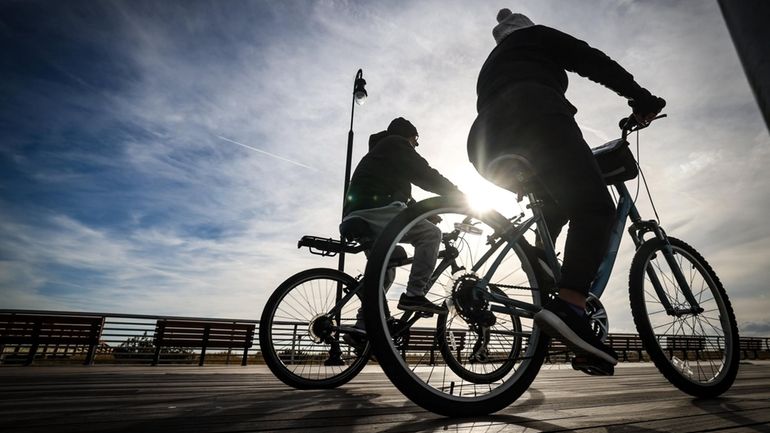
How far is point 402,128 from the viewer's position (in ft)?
11.7

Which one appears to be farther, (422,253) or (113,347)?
(113,347)

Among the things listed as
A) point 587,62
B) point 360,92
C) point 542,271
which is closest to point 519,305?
point 542,271

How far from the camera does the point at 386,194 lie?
3.04 m

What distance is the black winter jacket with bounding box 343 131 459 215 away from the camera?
9.61ft

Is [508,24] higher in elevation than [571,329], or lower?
higher

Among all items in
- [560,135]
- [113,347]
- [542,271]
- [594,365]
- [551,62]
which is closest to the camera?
[594,365]

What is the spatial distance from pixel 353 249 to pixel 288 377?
3.53 feet

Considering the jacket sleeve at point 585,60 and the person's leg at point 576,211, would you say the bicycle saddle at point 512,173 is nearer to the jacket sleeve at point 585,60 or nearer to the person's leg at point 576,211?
the person's leg at point 576,211

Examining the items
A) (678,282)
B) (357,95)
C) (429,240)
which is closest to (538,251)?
(429,240)

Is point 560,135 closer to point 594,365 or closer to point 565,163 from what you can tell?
point 565,163

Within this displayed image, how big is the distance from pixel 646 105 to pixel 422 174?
148 centimetres

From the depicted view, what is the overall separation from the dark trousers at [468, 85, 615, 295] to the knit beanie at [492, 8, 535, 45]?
2.22 feet

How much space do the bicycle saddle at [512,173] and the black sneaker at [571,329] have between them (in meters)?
0.63

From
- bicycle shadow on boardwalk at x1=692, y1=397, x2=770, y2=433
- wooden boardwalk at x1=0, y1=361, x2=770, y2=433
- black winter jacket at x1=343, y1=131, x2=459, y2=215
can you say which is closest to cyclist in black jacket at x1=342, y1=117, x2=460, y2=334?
black winter jacket at x1=343, y1=131, x2=459, y2=215
